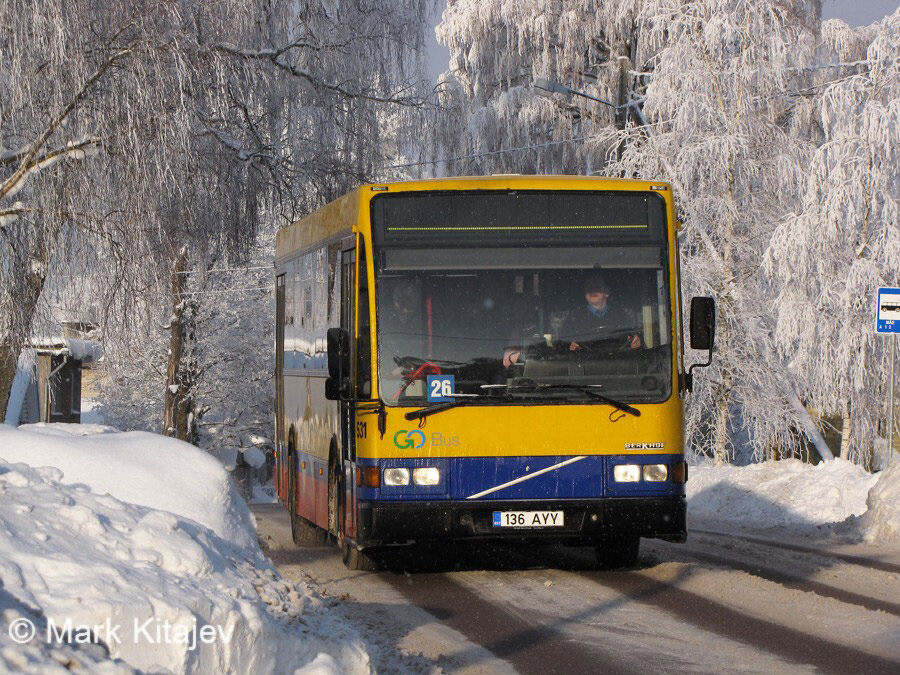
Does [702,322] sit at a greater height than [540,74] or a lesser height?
lesser

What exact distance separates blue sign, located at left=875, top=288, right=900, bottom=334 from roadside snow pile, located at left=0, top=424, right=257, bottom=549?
43.1 ft

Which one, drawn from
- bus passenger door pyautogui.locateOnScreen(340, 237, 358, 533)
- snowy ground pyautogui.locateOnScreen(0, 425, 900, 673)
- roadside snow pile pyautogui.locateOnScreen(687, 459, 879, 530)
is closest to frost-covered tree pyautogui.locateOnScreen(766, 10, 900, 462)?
roadside snow pile pyautogui.locateOnScreen(687, 459, 879, 530)

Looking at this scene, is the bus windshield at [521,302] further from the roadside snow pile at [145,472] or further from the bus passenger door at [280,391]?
the bus passenger door at [280,391]

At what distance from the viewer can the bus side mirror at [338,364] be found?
1168 centimetres

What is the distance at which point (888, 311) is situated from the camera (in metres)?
19.5

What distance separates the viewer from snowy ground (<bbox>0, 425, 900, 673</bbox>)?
4922 mm

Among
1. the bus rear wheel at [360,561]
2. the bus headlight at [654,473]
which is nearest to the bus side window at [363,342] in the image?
the bus rear wheel at [360,561]

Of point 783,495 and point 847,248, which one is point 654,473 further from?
point 847,248

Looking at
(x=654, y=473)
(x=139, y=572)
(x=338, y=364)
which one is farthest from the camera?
(x=338, y=364)

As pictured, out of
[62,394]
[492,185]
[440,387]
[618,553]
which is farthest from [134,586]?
[62,394]

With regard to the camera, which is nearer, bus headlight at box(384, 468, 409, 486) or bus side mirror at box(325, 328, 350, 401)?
bus headlight at box(384, 468, 409, 486)

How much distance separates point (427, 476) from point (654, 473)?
1.84 m

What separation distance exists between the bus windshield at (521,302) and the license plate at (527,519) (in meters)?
0.90

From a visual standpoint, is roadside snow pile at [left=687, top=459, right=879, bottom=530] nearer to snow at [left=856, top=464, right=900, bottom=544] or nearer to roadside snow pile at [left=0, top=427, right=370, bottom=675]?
snow at [left=856, top=464, right=900, bottom=544]
